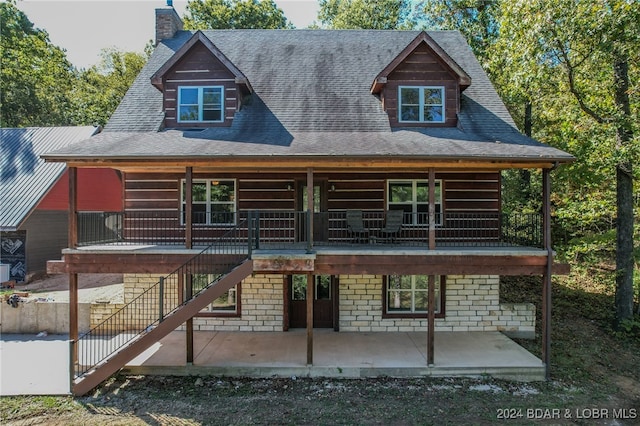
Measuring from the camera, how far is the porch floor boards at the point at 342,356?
28.8 ft

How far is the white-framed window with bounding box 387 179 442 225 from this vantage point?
11.4 meters

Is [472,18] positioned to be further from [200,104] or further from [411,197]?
[200,104]

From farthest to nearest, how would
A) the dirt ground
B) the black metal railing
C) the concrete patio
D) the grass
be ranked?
the dirt ground
the concrete patio
the black metal railing
the grass

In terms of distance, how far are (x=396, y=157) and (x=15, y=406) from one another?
963 cm

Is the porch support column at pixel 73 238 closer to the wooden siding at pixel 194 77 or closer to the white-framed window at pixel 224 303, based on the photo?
the white-framed window at pixel 224 303

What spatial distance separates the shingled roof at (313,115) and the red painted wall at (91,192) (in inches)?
329

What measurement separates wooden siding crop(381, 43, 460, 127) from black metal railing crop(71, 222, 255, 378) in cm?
597

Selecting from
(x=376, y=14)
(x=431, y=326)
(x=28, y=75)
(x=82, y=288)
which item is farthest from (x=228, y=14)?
(x=431, y=326)

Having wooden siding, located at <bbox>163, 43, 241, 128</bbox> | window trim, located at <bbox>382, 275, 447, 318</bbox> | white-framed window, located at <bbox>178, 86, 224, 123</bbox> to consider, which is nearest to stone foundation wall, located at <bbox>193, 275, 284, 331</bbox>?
window trim, located at <bbox>382, 275, 447, 318</bbox>

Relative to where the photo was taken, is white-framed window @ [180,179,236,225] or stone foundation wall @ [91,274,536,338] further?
white-framed window @ [180,179,236,225]

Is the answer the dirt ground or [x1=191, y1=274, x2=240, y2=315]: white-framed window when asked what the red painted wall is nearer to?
the dirt ground

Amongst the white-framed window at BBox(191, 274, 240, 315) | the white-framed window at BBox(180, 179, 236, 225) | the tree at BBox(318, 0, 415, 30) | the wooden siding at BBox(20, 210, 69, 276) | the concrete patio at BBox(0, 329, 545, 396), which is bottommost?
the concrete patio at BBox(0, 329, 545, 396)

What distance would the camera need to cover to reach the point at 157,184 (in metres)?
11.5

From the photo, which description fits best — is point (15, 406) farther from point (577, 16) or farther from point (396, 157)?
point (577, 16)
